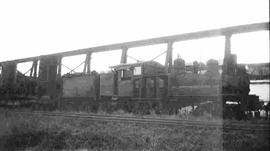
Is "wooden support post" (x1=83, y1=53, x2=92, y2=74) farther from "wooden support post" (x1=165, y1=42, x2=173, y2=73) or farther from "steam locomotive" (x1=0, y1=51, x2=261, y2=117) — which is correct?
"wooden support post" (x1=165, y1=42, x2=173, y2=73)

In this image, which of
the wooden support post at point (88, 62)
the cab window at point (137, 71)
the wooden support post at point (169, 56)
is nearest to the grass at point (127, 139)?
the cab window at point (137, 71)

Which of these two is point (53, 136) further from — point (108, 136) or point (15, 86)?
point (15, 86)

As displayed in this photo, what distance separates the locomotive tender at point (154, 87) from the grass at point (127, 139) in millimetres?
5165

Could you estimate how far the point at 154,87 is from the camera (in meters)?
14.2

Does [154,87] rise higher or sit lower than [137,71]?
lower

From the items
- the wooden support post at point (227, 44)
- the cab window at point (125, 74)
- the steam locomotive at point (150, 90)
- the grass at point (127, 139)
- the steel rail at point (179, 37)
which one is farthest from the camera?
the cab window at point (125, 74)

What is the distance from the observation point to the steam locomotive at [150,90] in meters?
11.7

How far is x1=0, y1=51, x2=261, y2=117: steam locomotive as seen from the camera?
11742 millimetres

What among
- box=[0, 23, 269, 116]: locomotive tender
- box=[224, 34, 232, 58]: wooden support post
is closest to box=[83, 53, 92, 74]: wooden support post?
box=[0, 23, 269, 116]: locomotive tender

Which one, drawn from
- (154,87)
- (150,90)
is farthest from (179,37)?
(150,90)

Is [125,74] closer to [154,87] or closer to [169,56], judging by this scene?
[154,87]

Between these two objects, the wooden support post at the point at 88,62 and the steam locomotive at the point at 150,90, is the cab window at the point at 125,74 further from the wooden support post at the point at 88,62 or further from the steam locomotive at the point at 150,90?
the wooden support post at the point at 88,62

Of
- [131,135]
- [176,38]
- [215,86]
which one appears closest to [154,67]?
[176,38]

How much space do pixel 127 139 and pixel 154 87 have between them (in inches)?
324
